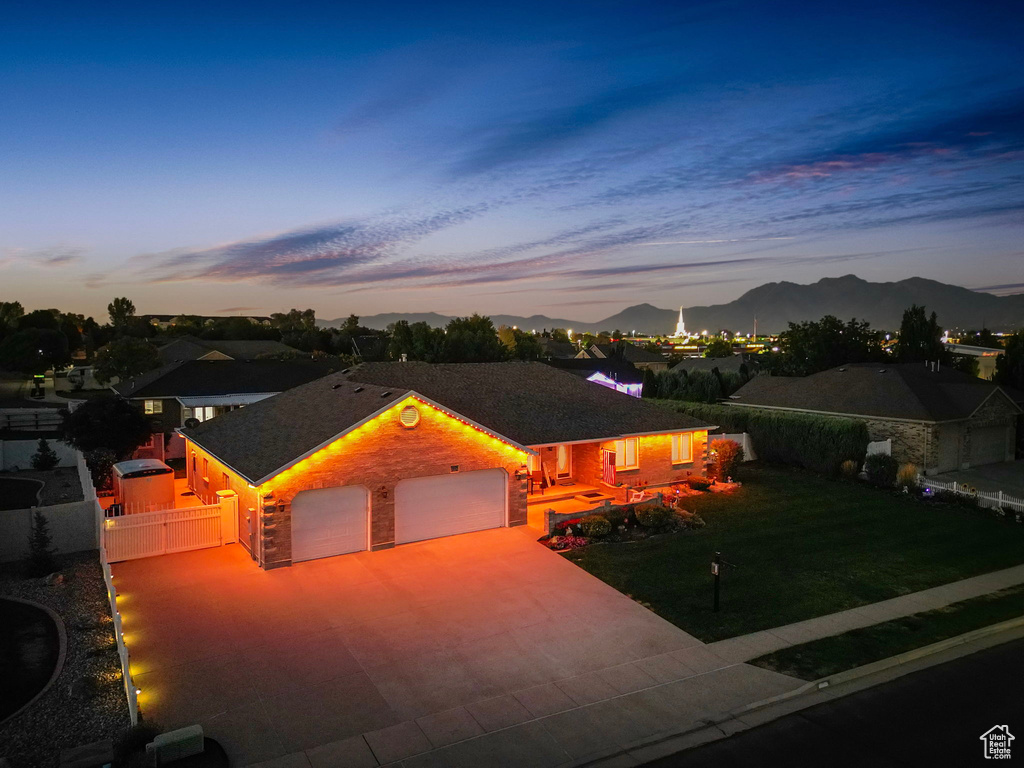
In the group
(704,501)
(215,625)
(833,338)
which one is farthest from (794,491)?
(833,338)

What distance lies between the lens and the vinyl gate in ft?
59.2

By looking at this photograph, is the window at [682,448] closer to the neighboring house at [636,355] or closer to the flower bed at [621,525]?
the flower bed at [621,525]

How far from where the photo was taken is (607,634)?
45.8 ft

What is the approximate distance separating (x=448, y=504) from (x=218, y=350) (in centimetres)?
6886

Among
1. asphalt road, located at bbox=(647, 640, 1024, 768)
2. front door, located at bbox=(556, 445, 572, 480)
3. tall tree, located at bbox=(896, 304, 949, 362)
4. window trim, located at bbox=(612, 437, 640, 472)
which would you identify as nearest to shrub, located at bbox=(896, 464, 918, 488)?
window trim, located at bbox=(612, 437, 640, 472)

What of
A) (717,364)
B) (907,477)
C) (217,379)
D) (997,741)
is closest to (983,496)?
(907,477)

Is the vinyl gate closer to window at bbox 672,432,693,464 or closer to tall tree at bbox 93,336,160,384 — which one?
window at bbox 672,432,693,464

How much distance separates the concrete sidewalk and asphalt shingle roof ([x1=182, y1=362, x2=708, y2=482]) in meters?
9.08

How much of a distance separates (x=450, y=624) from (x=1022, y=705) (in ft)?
34.4

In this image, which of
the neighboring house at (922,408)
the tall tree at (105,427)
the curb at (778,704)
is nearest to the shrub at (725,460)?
the neighboring house at (922,408)

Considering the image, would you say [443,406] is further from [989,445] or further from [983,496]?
[989,445]

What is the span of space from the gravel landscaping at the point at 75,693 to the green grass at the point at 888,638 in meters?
11.5

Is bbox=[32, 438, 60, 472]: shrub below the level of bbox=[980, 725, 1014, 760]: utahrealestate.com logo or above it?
above

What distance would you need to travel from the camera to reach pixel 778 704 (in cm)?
1133
